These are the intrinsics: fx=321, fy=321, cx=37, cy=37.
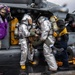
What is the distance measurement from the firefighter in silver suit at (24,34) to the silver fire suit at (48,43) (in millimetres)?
323

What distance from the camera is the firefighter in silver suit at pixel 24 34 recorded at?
799cm

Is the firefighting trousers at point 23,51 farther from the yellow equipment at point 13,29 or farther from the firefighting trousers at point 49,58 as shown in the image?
the firefighting trousers at point 49,58

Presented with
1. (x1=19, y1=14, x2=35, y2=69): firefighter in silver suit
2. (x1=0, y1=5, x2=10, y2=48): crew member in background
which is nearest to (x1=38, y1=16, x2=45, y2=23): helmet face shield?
(x1=19, y1=14, x2=35, y2=69): firefighter in silver suit

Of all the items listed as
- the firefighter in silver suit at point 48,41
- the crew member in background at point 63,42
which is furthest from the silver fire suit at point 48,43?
the crew member in background at point 63,42

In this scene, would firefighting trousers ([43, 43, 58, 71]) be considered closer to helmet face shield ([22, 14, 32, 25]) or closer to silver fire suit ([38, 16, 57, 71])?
silver fire suit ([38, 16, 57, 71])

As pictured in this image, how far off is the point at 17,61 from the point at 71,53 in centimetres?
169

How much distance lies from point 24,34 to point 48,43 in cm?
70

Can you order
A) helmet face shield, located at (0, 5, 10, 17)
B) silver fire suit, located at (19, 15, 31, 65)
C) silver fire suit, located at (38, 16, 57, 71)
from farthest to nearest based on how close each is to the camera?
1. silver fire suit, located at (38, 16, 57, 71)
2. silver fire suit, located at (19, 15, 31, 65)
3. helmet face shield, located at (0, 5, 10, 17)

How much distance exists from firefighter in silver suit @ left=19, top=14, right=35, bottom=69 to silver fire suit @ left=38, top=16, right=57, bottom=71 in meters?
0.32

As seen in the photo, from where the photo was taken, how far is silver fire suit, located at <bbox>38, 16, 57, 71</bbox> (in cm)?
818

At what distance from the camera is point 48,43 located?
8.25 meters

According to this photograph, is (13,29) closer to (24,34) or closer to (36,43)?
(24,34)

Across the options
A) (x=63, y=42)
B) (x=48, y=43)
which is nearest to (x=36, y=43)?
(x=48, y=43)

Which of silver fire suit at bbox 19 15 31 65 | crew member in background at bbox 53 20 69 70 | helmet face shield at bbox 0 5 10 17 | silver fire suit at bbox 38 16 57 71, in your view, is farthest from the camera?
crew member in background at bbox 53 20 69 70
